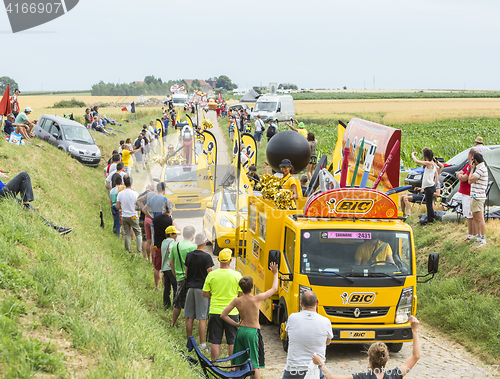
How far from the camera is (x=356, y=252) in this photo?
7691mm

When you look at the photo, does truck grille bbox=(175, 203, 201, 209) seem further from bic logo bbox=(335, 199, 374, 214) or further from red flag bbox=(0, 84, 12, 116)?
bic logo bbox=(335, 199, 374, 214)

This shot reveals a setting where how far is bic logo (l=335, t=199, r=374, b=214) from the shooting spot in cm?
790

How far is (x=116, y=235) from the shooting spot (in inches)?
561

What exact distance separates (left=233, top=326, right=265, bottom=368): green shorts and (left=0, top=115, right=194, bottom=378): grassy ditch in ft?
2.33

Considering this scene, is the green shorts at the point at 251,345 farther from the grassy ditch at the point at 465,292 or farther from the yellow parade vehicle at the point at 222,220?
the yellow parade vehicle at the point at 222,220

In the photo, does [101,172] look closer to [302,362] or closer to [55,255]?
[55,255]

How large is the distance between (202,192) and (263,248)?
371 inches

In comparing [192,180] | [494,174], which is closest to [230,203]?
[192,180]

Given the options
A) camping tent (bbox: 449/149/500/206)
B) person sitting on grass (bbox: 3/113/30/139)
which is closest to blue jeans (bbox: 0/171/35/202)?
person sitting on grass (bbox: 3/113/30/139)

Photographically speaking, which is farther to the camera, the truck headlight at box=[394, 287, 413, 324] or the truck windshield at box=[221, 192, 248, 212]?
the truck windshield at box=[221, 192, 248, 212]

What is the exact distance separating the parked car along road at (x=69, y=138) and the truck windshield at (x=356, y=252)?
17602 millimetres

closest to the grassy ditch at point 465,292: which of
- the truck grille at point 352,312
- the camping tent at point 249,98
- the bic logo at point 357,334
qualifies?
the truck grille at point 352,312

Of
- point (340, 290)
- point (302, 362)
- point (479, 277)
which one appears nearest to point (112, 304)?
point (302, 362)

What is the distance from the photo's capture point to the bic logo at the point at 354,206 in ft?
25.9
